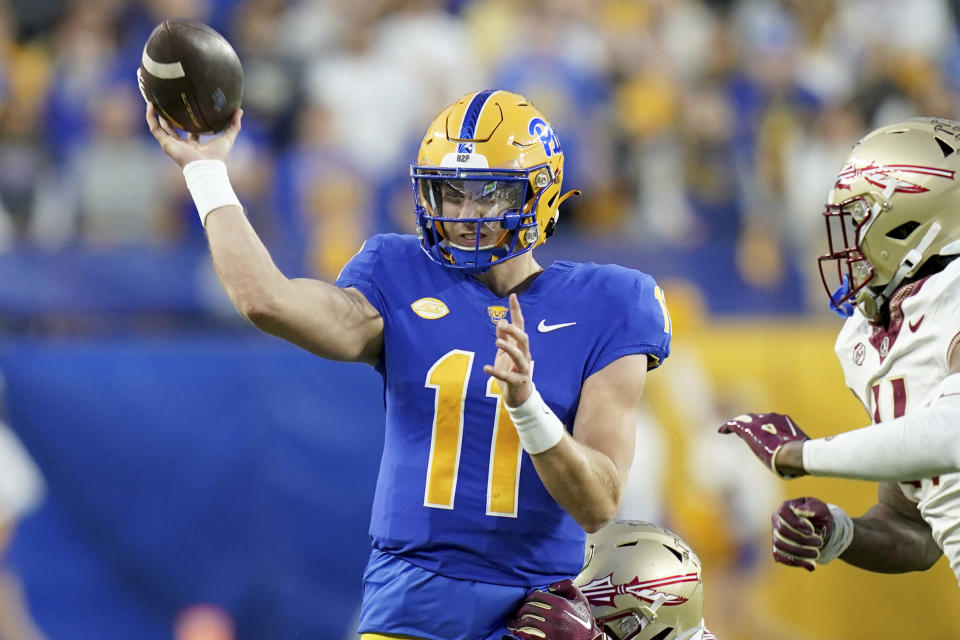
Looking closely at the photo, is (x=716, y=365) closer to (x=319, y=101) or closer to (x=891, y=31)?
(x=319, y=101)

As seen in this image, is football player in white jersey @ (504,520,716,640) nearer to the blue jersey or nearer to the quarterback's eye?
the blue jersey

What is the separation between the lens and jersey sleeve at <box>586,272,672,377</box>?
316cm

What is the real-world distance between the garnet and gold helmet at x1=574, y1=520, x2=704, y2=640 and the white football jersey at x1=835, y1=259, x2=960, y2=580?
0.64m

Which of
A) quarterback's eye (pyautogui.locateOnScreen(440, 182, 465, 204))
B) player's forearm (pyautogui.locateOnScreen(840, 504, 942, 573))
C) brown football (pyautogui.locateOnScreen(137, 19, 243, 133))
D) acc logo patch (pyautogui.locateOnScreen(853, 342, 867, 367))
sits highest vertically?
brown football (pyautogui.locateOnScreen(137, 19, 243, 133))

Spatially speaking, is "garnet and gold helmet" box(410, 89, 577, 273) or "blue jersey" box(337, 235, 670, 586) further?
"garnet and gold helmet" box(410, 89, 577, 273)

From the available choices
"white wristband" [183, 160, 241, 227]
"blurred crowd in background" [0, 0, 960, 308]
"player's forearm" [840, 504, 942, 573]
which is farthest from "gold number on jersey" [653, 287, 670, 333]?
"blurred crowd in background" [0, 0, 960, 308]

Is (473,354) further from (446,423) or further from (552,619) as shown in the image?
(552,619)

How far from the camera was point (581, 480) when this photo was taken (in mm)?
2883

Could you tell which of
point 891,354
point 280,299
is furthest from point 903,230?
point 280,299

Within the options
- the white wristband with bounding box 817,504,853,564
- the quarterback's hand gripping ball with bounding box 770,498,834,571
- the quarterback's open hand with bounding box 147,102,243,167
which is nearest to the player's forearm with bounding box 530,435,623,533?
the quarterback's hand gripping ball with bounding box 770,498,834,571

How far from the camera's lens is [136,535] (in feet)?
19.5

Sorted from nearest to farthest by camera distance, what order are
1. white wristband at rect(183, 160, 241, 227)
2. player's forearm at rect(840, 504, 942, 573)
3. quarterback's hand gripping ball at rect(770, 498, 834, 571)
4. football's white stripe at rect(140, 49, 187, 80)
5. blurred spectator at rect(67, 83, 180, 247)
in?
white wristband at rect(183, 160, 241, 227) < football's white stripe at rect(140, 49, 187, 80) < quarterback's hand gripping ball at rect(770, 498, 834, 571) < player's forearm at rect(840, 504, 942, 573) < blurred spectator at rect(67, 83, 180, 247)

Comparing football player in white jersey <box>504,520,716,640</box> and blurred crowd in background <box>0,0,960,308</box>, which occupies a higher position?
blurred crowd in background <box>0,0,960,308</box>

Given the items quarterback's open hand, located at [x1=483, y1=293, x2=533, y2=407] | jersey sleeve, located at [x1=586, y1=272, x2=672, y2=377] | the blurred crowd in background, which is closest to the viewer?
quarterback's open hand, located at [x1=483, y1=293, x2=533, y2=407]
